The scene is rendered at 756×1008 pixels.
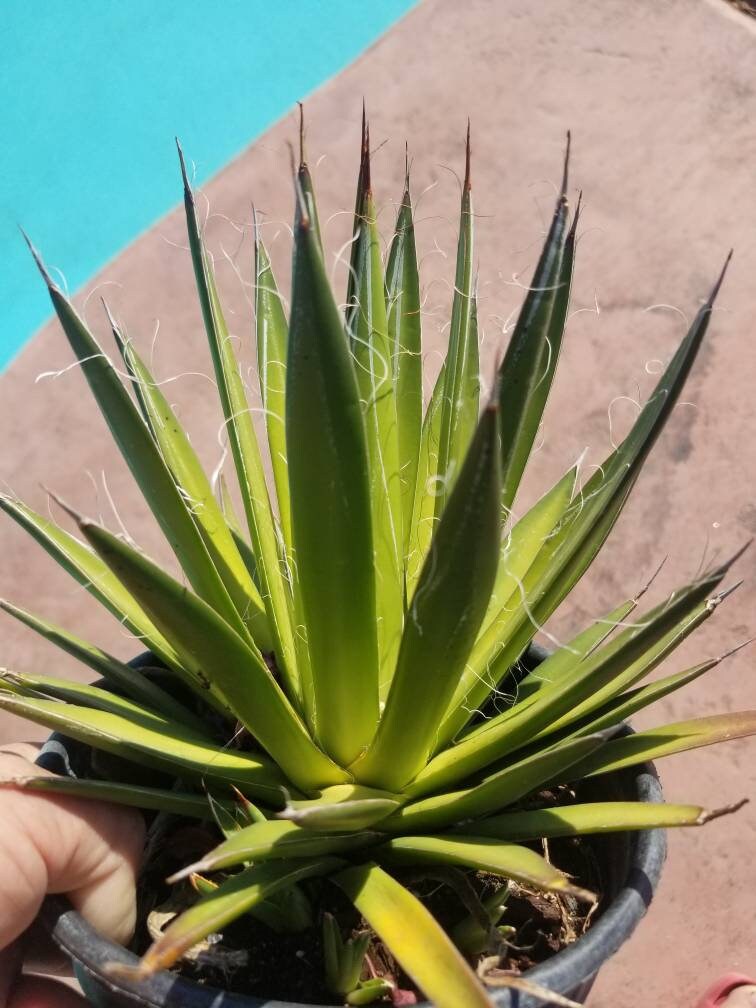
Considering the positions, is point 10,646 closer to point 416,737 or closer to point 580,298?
point 416,737

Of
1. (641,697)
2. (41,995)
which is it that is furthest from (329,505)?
(41,995)

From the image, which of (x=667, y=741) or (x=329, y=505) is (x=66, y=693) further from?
(x=667, y=741)

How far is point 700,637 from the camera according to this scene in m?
1.48

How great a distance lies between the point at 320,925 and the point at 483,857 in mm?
199

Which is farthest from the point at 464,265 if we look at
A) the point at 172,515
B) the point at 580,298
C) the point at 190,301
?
the point at 190,301

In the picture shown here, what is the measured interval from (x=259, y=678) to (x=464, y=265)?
1.21 ft

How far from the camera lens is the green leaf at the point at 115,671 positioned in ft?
2.33

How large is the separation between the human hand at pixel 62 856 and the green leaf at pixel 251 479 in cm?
17

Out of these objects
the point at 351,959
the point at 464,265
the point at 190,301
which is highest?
the point at 190,301

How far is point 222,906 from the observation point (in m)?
0.54

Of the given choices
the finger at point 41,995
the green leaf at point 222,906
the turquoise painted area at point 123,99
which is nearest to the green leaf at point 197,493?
the green leaf at point 222,906

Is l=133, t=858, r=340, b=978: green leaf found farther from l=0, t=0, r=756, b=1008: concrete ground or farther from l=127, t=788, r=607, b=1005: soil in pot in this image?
l=0, t=0, r=756, b=1008: concrete ground

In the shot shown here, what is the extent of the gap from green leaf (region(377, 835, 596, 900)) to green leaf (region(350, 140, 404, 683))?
0.13 metres

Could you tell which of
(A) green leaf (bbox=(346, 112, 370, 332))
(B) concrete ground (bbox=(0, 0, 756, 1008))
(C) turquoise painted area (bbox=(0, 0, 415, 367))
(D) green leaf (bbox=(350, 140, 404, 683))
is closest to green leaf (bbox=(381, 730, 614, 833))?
(D) green leaf (bbox=(350, 140, 404, 683))
